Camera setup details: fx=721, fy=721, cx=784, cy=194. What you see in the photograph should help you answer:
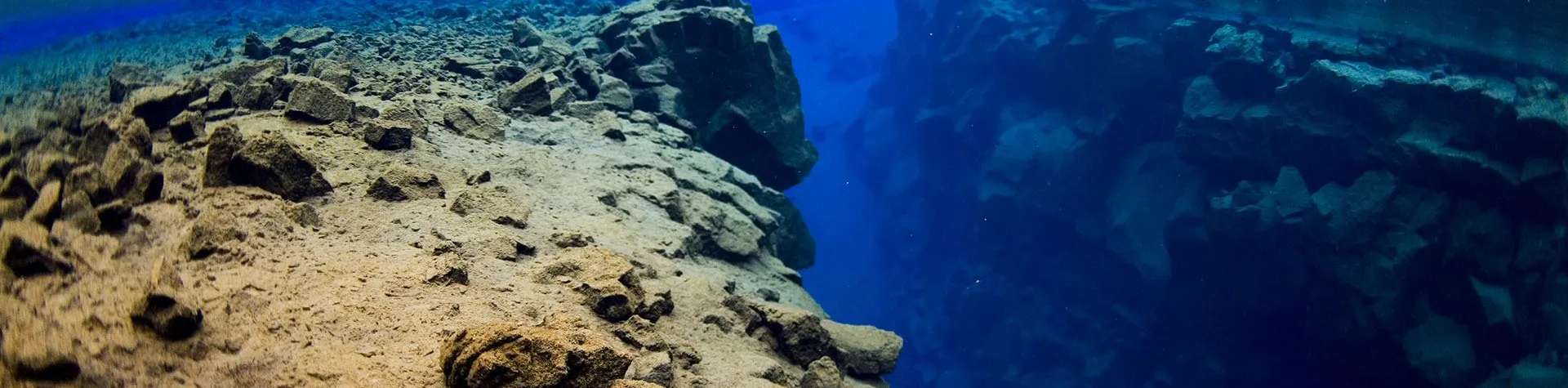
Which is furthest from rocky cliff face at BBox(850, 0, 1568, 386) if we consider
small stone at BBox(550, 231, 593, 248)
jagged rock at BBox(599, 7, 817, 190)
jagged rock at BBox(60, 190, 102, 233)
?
jagged rock at BBox(60, 190, 102, 233)

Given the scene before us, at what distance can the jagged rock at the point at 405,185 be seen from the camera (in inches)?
157

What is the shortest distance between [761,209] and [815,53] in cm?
7437

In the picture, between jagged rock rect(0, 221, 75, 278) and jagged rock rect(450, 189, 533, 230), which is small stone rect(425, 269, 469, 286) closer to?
jagged rock rect(450, 189, 533, 230)

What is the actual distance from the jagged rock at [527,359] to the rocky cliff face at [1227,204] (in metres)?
17.4

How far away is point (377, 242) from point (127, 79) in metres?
4.08

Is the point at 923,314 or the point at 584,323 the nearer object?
the point at 584,323

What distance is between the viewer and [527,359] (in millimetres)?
2146

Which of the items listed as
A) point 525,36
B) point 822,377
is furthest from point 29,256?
point 525,36

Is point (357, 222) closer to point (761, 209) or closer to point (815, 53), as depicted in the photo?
point (761, 209)

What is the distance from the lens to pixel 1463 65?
14945 mm

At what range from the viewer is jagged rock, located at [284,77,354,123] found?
188 inches

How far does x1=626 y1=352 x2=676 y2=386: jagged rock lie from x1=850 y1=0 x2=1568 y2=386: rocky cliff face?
16884mm

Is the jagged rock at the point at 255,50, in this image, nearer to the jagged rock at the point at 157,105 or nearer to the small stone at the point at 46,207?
the jagged rock at the point at 157,105

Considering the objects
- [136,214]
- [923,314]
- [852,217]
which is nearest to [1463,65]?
[136,214]
